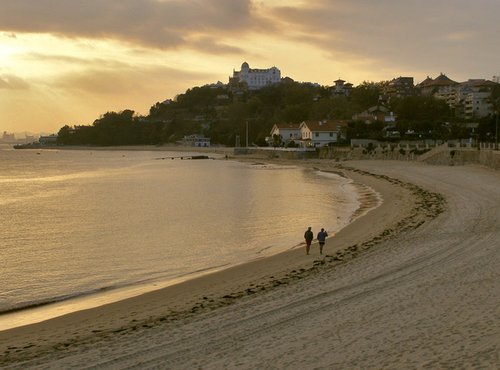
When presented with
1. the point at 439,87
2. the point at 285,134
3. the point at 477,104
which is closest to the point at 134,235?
the point at 285,134

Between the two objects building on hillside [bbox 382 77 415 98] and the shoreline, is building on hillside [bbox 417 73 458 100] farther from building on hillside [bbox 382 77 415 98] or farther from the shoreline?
the shoreline

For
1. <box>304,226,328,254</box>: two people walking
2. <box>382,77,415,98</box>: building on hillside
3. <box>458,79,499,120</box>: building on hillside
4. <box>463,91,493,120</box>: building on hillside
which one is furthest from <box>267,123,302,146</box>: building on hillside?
<box>304,226,328,254</box>: two people walking

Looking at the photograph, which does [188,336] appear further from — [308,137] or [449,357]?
[308,137]

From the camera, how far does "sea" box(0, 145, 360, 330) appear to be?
14.9 metres

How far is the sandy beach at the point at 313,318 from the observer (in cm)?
838

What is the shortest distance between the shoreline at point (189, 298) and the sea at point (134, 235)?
88cm

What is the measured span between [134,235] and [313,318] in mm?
14509

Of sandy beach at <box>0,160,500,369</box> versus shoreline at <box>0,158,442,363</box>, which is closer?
sandy beach at <box>0,160,500,369</box>

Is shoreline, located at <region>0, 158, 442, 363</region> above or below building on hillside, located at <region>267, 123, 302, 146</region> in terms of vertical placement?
below

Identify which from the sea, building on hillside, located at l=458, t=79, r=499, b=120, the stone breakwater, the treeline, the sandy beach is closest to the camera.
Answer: the sandy beach

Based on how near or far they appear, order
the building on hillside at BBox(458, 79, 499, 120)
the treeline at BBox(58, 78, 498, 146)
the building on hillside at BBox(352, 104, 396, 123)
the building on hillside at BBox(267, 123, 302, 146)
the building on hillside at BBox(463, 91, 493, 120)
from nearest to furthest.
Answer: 1. the treeline at BBox(58, 78, 498, 146)
2. the building on hillside at BBox(352, 104, 396, 123)
3. the building on hillside at BBox(458, 79, 499, 120)
4. the building on hillside at BBox(463, 91, 493, 120)
5. the building on hillside at BBox(267, 123, 302, 146)

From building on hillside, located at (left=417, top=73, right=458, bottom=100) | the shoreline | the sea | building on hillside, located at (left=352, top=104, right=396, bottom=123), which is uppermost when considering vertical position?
building on hillside, located at (left=417, top=73, right=458, bottom=100)

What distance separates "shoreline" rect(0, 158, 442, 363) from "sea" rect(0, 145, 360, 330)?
0.88m

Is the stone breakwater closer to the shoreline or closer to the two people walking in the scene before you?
the shoreline
